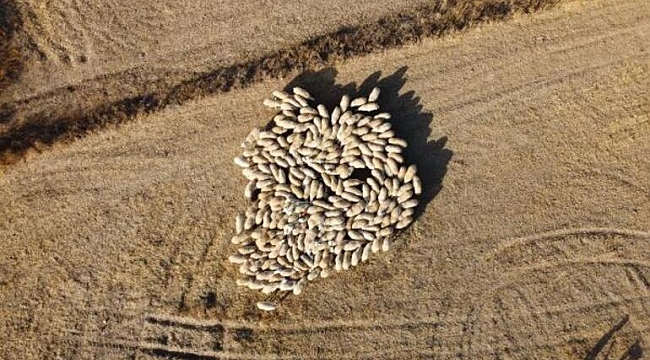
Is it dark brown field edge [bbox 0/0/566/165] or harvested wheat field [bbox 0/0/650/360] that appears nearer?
harvested wheat field [bbox 0/0/650/360]

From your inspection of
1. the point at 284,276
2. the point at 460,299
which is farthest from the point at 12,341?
the point at 460,299

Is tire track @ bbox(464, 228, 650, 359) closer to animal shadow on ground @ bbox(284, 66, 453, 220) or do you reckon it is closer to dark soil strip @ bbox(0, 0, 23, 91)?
animal shadow on ground @ bbox(284, 66, 453, 220)

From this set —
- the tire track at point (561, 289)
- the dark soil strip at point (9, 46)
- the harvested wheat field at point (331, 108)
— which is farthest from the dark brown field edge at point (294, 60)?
the tire track at point (561, 289)

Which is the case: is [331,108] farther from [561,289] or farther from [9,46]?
[9,46]

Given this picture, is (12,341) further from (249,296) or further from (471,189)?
(471,189)

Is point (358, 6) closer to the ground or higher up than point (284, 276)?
higher up

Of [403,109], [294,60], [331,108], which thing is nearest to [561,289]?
[403,109]

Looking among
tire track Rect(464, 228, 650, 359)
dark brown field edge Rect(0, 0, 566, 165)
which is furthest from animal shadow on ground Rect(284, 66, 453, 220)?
tire track Rect(464, 228, 650, 359)
